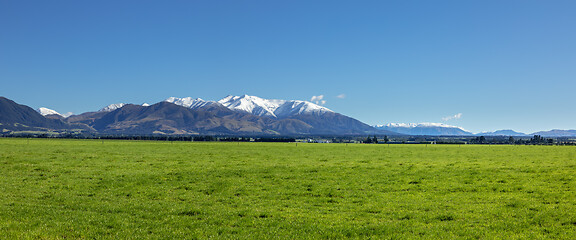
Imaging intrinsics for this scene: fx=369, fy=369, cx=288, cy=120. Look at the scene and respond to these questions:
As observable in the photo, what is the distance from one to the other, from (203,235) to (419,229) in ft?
31.7

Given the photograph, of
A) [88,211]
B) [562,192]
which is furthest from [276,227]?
[562,192]

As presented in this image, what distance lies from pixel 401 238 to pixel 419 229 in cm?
165

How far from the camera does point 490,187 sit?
91.8ft

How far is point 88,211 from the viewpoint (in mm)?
20031

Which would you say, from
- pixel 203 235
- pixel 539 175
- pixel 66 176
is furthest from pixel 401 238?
pixel 66 176

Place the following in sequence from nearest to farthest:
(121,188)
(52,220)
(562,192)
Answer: (52,220), (562,192), (121,188)

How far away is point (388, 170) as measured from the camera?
129 ft

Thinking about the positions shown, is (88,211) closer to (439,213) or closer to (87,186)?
(87,186)

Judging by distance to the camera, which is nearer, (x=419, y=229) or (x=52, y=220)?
(x=419, y=229)

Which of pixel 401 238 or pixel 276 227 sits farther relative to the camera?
pixel 276 227

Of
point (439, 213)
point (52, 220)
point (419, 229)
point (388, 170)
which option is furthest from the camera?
point (388, 170)

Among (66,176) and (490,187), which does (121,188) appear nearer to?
(66,176)

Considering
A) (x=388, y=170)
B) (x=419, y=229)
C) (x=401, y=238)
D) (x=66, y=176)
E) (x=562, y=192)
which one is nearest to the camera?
(x=401, y=238)

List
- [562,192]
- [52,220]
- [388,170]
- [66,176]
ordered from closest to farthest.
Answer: [52,220]
[562,192]
[66,176]
[388,170]
